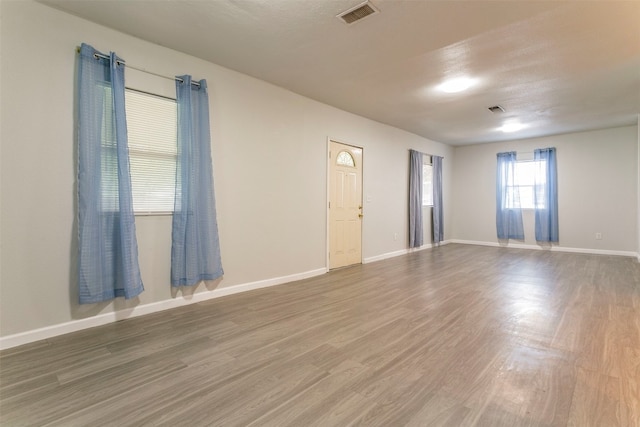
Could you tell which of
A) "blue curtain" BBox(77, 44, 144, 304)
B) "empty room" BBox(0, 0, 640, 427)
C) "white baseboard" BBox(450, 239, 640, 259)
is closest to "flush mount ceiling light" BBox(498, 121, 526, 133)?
"empty room" BBox(0, 0, 640, 427)

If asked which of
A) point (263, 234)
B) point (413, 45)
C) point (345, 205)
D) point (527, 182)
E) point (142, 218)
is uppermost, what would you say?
point (413, 45)

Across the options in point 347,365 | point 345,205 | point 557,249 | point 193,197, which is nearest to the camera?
point 347,365

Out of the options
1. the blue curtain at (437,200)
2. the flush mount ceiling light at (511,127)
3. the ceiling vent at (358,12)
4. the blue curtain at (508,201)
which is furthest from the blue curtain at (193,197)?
the blue curtain at (508,201)

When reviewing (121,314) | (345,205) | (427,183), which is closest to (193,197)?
(121,314)

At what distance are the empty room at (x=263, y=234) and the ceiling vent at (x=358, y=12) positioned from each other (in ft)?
0.17

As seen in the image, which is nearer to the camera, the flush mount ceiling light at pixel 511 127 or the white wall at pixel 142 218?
the white wall at pixel 142 218

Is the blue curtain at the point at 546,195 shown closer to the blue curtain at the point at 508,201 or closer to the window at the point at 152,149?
the blue curtain at the point at 508,201

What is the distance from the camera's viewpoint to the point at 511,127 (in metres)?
6.50

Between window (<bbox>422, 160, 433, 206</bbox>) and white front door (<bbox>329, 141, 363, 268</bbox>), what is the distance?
268 centimetres

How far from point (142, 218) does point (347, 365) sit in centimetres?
245

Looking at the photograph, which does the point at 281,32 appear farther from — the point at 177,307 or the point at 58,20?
the point at 177,307

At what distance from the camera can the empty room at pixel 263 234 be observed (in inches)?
72.5

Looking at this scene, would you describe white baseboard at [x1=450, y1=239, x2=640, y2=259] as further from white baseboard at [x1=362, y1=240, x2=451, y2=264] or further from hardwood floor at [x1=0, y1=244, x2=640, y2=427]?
hardwood floor at [x1=0, y1=244, x2=640, y2=427]

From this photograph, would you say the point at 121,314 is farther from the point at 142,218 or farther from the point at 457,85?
the point at 457,85
